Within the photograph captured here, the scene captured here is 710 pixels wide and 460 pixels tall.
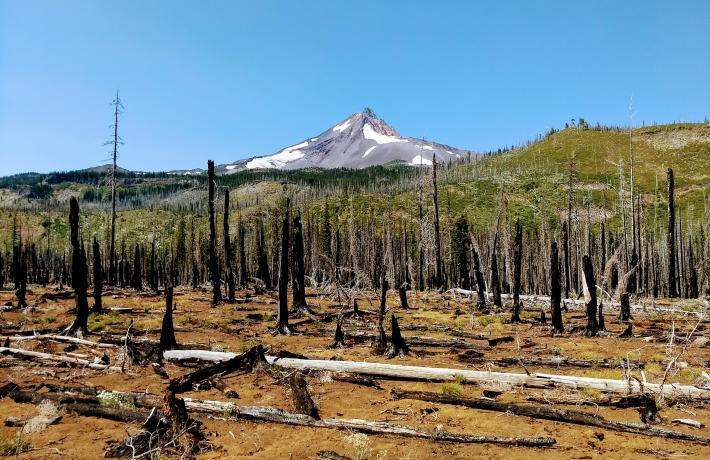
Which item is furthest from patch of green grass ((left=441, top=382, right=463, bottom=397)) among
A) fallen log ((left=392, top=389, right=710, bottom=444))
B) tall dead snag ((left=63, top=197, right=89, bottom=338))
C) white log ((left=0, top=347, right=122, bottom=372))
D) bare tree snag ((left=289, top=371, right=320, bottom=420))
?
tall dead snag ((left=63, top=197, right=89, bottom=338))

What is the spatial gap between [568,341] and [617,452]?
11045 mm

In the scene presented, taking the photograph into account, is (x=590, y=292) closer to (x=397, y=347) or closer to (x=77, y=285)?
(x=397, y=347)

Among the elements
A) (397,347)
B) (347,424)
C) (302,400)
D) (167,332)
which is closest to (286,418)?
(302,400)

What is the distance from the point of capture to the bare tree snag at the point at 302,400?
8.73m

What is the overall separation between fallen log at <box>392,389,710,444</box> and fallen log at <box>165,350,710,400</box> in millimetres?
1383

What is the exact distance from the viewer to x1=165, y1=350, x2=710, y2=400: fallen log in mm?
10000

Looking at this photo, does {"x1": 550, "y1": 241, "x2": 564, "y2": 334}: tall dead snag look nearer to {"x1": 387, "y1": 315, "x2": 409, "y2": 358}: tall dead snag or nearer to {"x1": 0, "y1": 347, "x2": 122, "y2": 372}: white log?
{"x1": 387, "y1": 315, "x2": 409, "y2": 358}: tall dead snag

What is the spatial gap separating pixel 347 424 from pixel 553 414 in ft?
13.1

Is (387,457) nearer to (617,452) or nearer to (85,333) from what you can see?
(617,452)

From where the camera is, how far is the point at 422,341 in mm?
17016

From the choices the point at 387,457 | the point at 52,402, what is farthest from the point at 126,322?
the point at 387,457

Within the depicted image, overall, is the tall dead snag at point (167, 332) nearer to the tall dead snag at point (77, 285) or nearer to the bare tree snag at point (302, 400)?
the tall dead snag at point (77, 285)

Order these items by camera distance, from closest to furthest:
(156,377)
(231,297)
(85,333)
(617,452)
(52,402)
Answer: (617,452), (52,402), (156,377), (85,333), (231,297)

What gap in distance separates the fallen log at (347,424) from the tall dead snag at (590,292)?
12.2m
